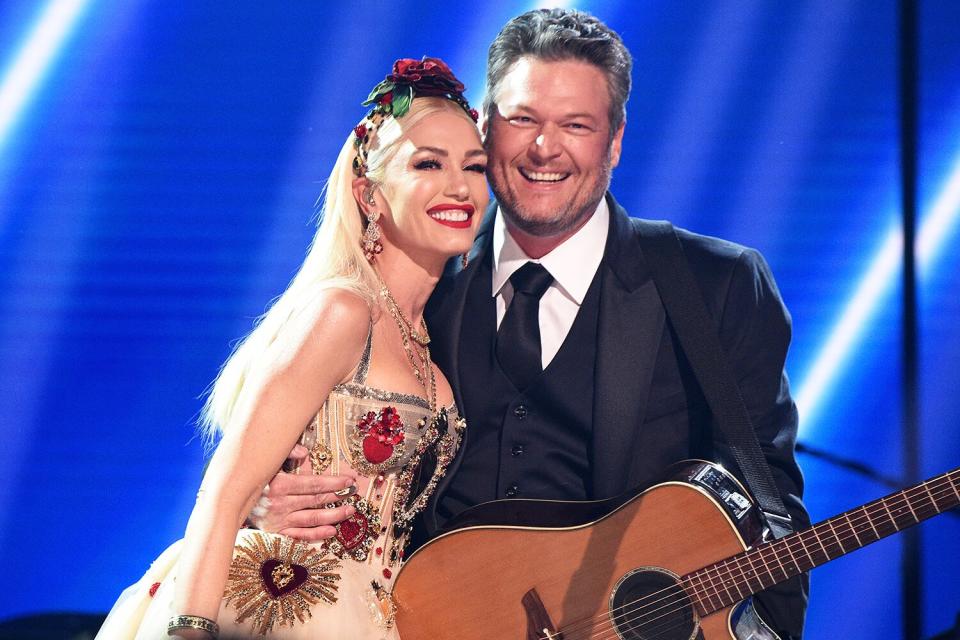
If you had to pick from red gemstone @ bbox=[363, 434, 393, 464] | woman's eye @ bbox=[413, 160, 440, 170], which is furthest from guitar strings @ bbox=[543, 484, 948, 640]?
woman's eye @ bbox=[413, 160, 440, 170]

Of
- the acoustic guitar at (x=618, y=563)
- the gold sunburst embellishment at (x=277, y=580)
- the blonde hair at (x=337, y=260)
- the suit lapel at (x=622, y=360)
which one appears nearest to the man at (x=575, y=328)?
the suit lapel at (x=622, y=360)

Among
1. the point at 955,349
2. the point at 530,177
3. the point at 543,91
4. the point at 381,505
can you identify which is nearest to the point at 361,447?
the point at 381,505

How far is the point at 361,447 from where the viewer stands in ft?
8.11

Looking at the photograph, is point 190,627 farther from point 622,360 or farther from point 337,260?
point 622,360

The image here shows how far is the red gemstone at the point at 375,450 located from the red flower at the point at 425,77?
91 cm

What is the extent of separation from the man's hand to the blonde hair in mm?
278

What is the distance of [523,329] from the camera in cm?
285

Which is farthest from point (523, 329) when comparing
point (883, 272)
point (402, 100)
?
point (883, 272)

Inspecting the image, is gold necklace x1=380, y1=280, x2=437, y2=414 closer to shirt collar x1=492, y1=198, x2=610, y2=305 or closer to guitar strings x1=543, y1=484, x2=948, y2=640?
shirt collar x1=492, y1=198, x2=610, y2=305

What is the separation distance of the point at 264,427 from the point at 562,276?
1018mm

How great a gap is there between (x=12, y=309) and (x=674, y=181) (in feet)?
7.83

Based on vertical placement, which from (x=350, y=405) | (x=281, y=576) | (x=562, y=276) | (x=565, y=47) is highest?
(x=565, y=47)

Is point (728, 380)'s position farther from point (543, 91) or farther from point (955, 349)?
point (955, 349)

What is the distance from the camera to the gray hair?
2.86 m
